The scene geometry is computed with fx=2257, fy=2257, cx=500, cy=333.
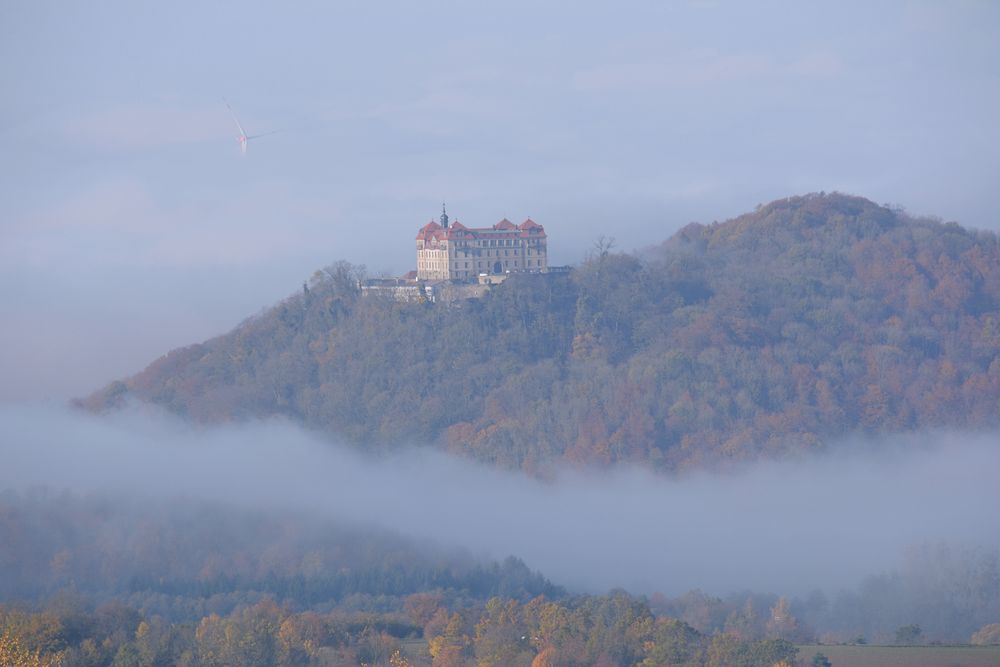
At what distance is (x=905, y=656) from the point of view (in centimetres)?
6381

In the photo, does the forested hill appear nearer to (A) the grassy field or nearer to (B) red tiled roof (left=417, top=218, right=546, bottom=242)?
(B) red tiled roof (left=417, top=218, right=546, bottom=242)

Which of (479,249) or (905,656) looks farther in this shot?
(479,249)

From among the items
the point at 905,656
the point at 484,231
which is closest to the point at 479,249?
the point at 484,231

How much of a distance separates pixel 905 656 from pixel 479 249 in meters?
47.3

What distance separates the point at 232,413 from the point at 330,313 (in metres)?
7.64

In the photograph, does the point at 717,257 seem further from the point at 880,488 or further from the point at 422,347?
the point at 880,488

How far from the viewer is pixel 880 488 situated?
9625 cm

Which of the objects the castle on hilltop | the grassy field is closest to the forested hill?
the castle on hilltop

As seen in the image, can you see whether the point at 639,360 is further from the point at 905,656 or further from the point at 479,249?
the point at 905,656

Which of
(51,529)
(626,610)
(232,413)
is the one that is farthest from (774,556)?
Result: (232,413)

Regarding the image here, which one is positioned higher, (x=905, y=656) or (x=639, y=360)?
(x=639, y=360)

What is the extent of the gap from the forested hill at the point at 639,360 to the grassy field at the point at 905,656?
3579cm

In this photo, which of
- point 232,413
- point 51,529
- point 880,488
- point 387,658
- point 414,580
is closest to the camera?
point 387,658

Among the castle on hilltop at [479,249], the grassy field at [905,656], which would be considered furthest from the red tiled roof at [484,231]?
the grassy field at [905,656]
